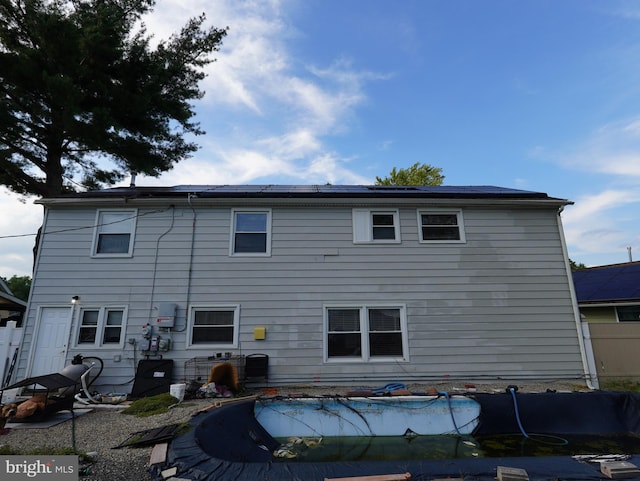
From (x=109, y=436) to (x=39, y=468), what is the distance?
1.09 metres

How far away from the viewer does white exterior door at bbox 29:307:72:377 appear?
7016 mm

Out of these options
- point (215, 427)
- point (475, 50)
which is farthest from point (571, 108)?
point (215, 427)

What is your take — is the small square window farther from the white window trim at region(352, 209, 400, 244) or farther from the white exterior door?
the white exterior door

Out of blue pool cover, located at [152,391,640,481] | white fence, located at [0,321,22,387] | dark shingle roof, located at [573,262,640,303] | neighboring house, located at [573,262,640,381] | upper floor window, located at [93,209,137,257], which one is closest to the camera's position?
blue pool cover, located at [152,391,640,481]

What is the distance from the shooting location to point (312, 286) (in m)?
7.61

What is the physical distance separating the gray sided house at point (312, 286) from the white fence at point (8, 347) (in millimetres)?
182

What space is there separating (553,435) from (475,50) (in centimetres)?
1229

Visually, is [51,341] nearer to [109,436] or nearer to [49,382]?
[49,382]

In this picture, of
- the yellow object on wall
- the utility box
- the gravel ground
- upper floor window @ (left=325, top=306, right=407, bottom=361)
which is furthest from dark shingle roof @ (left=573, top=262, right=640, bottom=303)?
the utility box

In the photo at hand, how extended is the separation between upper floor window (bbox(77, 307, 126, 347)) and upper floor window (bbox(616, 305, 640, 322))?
1775 cm

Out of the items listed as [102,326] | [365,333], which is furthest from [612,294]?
[102,326]

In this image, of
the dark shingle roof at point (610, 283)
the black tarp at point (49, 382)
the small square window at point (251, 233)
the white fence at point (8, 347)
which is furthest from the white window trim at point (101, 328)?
the dark shingle roof at point (610, 283)

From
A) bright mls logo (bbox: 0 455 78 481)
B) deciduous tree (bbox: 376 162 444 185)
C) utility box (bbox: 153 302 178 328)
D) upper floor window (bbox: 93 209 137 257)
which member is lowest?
bright mls logo (bbox: 0 455 78 481)

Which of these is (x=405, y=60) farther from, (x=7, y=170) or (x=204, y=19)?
(x=7, y=170)
